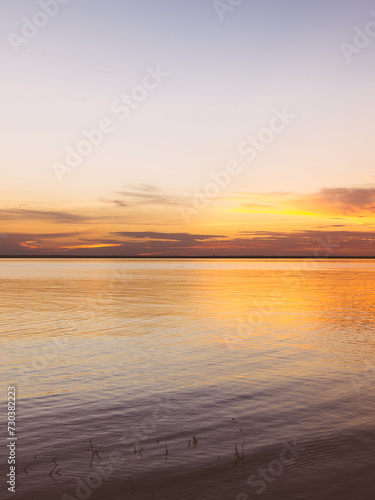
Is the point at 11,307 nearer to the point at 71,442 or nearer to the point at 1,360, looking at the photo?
the point at 1,360

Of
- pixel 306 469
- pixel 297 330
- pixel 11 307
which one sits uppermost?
pixel 11 307

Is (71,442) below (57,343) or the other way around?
below

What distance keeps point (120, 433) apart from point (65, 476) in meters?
2.63

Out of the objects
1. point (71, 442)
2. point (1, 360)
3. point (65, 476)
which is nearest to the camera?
point (65, 476)

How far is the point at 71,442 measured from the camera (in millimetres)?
11914

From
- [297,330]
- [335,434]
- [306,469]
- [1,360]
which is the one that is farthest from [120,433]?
[297,330]

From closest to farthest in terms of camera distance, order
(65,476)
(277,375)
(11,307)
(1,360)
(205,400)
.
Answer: (65,476) → (205,400) → (277,375) → (1,360) → (11,307)

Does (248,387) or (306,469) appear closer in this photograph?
(306,469)
